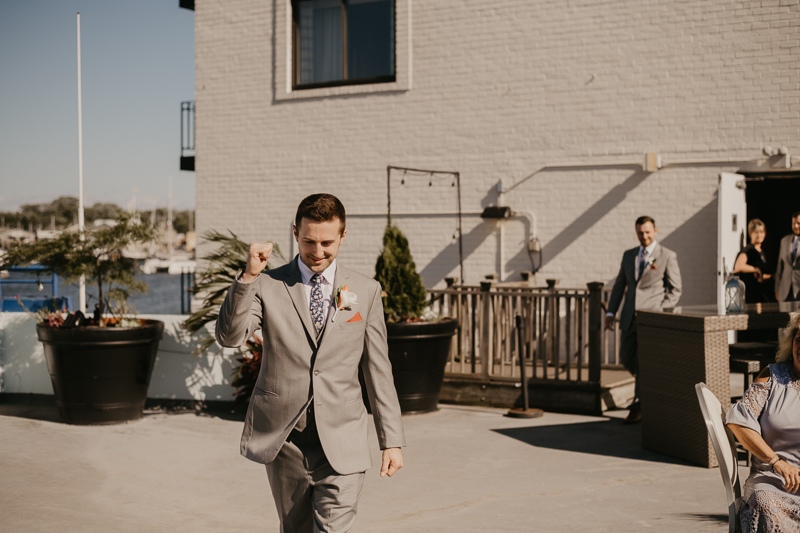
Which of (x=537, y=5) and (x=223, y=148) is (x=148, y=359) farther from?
(x=537, y=5)

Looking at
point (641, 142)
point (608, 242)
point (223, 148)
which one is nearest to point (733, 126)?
point (641, 142)

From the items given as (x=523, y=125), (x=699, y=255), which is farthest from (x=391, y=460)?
(x=523, y=125)

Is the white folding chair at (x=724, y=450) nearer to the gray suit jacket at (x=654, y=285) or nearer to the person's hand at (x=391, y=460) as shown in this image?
the person's hand at (x=391, y=460)

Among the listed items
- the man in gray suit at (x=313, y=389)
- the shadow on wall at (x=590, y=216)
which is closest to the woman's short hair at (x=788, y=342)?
the man in gray suit at (x=313, y=389)

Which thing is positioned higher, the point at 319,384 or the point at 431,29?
the point at 431,29

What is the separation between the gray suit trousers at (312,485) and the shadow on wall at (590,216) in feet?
27.7

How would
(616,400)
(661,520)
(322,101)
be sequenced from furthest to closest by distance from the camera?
1. (322,101)
2. (616,400)
3. (661,520)

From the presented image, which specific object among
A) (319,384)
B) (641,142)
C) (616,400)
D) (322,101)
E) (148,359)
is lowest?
(616,400)

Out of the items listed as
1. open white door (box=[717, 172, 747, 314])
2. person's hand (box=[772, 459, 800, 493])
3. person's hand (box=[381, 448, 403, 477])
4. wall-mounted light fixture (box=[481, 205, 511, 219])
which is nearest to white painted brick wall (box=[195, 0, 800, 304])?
wall-mounted light fixture (box=[481, 205, 511, 219])

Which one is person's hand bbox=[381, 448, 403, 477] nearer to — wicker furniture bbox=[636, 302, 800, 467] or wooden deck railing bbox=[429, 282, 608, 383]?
wicker furniture bbox=[636, 302, 800, 467]

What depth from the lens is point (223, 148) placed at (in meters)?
13.4

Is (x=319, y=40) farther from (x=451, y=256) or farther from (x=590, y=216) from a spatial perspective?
(x=590, y=216)

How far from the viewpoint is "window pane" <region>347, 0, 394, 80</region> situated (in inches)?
490

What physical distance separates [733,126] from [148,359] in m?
7.65
